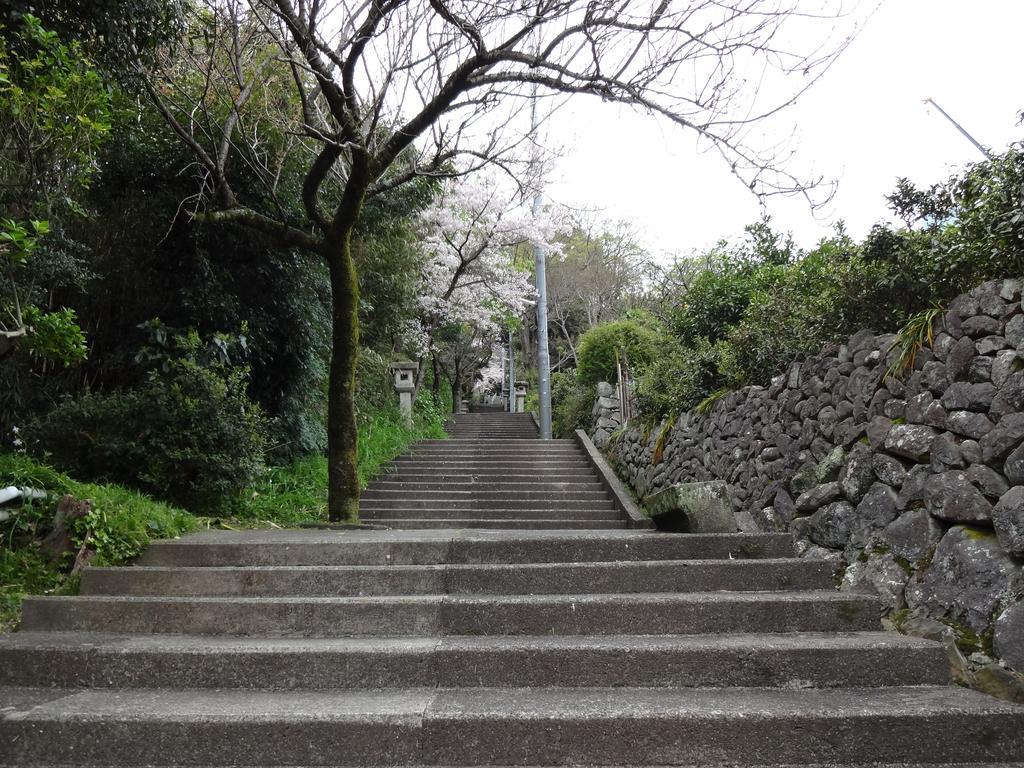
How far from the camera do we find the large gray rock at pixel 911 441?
10.5 feet

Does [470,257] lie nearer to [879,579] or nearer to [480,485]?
[480,485]

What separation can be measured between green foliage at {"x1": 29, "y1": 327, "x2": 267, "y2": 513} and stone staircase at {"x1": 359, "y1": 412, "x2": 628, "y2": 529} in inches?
84.3

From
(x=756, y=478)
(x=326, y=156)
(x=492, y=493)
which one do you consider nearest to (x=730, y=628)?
(x=756, y=478)

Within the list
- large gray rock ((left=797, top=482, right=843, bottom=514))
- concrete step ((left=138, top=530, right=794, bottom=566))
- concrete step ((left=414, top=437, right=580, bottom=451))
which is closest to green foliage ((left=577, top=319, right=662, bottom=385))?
concrete step ((left=414, top=437, right=580, bottom=451))

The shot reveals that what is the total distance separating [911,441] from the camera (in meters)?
3.30

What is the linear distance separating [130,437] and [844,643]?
5.55m

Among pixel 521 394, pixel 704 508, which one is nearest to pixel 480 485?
pixel 704 508

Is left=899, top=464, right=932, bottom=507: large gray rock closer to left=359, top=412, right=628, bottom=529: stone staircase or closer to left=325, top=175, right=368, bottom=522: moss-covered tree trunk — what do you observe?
left=325, top=175, right=368, bottom=522: moss-covered tree trunk

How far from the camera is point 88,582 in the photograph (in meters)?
3.52

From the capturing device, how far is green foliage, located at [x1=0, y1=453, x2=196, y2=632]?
357 cm

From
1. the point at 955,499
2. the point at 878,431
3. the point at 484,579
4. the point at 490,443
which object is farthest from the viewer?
the point at 490,443

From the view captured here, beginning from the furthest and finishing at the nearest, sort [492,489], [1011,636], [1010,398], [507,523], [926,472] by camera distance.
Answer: [492,489] < [507,523] < [926,472] < [1010,398] < [1011,636]

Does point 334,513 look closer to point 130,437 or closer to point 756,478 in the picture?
point 130,437

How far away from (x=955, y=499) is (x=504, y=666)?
2259mm
